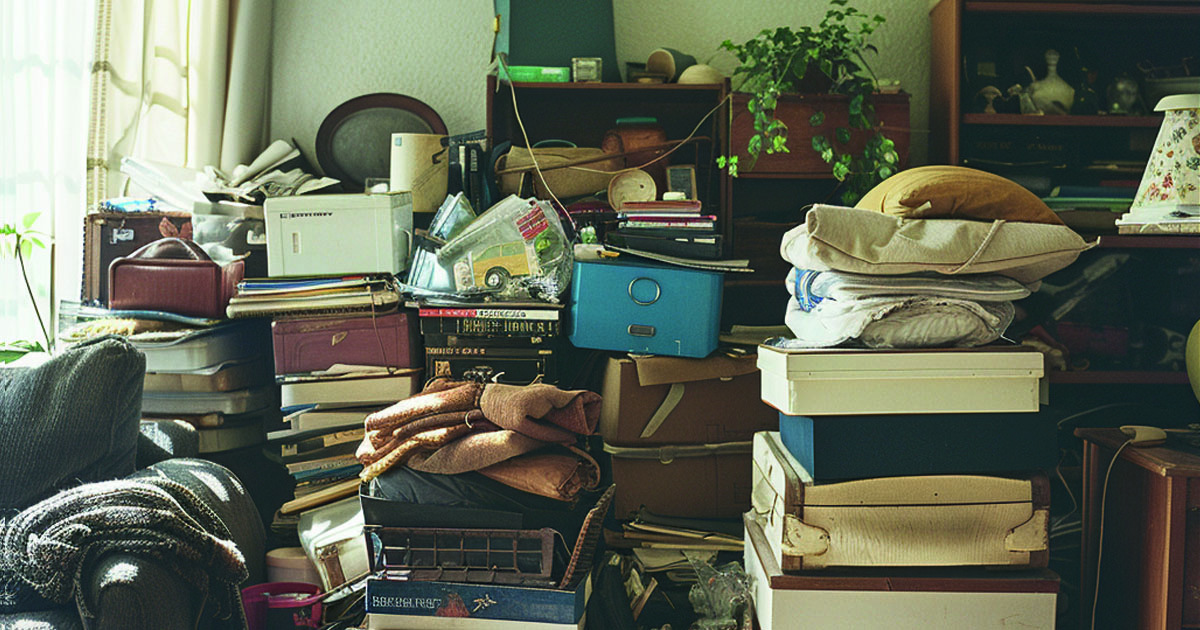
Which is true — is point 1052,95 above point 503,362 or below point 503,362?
above

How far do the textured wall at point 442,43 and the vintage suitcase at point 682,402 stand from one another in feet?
3.74

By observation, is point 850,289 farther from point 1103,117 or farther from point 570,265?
point 1103,117

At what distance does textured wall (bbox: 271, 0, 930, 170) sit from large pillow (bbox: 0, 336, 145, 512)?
135cm

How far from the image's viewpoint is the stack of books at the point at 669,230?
7.29 ft

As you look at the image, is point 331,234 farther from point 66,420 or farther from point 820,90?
point 820,90

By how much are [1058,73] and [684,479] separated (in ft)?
5.69

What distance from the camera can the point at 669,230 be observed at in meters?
2.24

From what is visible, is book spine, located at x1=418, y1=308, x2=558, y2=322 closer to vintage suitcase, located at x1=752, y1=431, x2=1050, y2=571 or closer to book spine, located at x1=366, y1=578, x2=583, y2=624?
book spine, located at x1=366, y1=578, x2=583, y2=624

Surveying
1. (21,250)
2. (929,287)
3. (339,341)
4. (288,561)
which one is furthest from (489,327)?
(21,250)

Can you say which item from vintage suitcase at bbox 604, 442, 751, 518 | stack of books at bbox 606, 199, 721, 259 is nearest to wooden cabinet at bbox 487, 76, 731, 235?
stack of books at bbox 606, 199, 721, 259

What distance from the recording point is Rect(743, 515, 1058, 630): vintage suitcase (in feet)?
4.67

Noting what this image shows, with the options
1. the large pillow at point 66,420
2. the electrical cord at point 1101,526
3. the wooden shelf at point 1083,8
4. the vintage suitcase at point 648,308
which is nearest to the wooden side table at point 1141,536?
the electrical cord at point 1101,526

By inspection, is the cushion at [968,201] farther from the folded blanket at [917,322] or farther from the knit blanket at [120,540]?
the knit blanket at [120,540]

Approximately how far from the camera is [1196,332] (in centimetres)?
173
